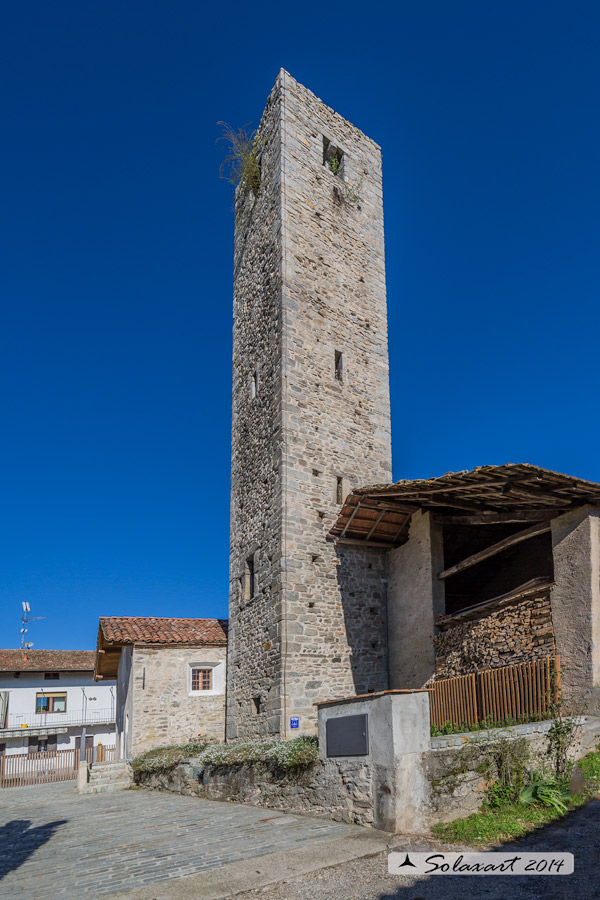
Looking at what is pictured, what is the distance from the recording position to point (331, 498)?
1546 cm

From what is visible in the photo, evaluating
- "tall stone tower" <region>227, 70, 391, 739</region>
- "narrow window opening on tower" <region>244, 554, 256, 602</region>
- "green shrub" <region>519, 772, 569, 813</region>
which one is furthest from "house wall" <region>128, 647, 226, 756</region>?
"green shrub" <region>519, 772, 569, 813</region>

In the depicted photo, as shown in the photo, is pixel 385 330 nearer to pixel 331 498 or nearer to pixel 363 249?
pixel 363 249

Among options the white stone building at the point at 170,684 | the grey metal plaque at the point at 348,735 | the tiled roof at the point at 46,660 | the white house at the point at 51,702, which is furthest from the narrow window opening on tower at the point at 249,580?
the tiled roof at the point at 46,660

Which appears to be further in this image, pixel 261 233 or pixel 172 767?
pixel 261 233

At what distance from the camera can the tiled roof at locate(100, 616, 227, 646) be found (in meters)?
17.4

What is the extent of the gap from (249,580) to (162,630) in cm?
376

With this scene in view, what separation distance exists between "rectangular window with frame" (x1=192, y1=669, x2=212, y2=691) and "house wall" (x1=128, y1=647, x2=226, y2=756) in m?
0.13

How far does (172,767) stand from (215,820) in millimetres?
5028

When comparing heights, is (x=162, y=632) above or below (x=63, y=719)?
above

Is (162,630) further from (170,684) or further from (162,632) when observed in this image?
(170,684)

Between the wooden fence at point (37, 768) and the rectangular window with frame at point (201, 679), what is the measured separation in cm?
659

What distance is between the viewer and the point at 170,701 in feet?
56.4

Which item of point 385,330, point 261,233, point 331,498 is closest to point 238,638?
point 331,498

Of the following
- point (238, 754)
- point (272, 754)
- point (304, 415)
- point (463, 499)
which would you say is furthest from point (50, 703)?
point (463, 499)
